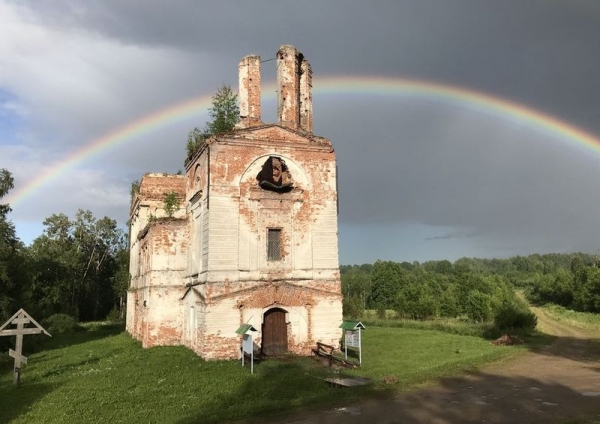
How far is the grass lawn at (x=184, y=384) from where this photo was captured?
11.5 metres

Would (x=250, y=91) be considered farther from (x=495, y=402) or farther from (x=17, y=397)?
(x=495, y=402)

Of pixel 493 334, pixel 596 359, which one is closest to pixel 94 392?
pixel 596 359

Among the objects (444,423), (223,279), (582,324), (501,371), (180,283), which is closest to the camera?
(444,423)

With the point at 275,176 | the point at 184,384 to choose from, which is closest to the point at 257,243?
the point at 275,176

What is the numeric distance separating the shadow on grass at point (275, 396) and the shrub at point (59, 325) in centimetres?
2745

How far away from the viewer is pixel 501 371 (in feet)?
55.0

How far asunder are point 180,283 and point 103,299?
144 ft

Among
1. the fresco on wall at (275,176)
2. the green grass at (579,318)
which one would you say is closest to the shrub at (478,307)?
the green grass at (579,318)

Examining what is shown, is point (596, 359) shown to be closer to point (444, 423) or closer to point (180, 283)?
point (444, 423)

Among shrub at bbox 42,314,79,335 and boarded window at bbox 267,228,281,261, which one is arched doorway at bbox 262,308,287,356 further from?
shrub at bbox 42,314,79,335

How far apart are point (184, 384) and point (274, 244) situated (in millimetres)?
7658

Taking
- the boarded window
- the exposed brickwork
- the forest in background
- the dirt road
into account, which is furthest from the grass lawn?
the forest in background

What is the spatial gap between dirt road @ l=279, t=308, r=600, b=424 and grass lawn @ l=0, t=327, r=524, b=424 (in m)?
1.00

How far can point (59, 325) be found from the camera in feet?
128
